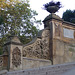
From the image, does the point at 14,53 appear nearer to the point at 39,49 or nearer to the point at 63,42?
the point at 39,49

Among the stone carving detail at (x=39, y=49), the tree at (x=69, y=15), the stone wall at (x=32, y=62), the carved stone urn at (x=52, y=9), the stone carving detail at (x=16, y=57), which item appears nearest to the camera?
the stone carving detail at (x=16, y=57)

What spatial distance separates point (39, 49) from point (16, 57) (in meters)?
2.14

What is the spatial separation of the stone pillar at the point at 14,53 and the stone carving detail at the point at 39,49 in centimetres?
69

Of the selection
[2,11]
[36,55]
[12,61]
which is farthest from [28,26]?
[12,61]

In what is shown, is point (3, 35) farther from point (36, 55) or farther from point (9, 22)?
point (36, 55)

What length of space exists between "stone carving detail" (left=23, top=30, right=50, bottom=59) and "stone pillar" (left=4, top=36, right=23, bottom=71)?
0.69 m

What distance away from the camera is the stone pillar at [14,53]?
10.9m

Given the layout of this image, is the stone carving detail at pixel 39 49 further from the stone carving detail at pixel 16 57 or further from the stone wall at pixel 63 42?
the stone carving detail at pixel 16 57

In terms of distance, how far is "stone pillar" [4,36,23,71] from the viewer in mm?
10947

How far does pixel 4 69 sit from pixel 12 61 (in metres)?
0.65

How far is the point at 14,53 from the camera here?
11.2 meters

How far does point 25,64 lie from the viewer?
11.6 m

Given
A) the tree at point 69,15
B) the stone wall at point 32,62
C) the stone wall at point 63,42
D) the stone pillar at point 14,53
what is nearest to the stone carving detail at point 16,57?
the stone pillar at point 14,53

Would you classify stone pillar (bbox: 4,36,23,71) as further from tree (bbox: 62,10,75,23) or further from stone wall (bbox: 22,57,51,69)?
tree (bbox: 62,10,75,23)
